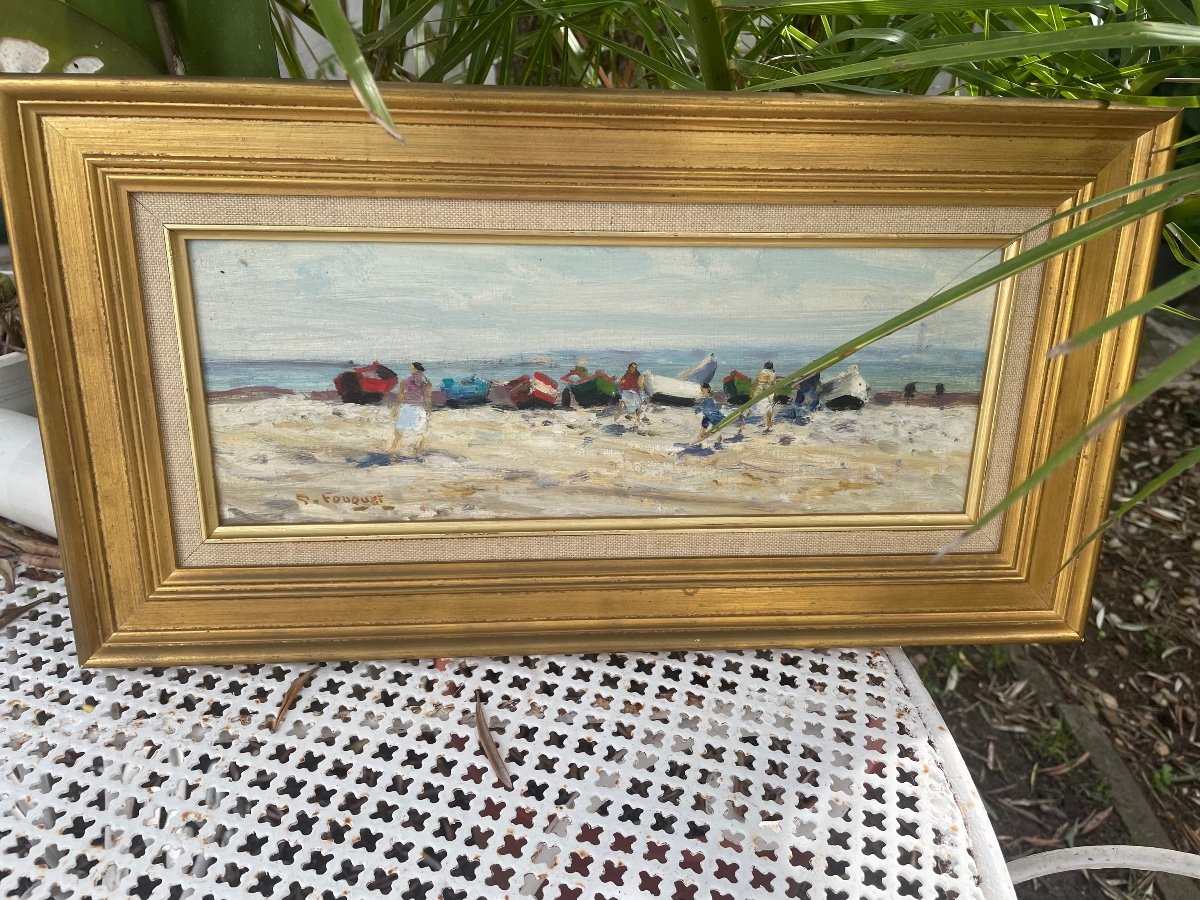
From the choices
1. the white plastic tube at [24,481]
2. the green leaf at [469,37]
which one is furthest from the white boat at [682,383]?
the white plastic tube at [24,481]

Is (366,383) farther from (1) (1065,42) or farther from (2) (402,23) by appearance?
(1) (1065,42)

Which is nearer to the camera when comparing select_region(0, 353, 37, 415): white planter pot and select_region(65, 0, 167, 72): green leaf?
select_region(65, 0, 167, 72): green leaf

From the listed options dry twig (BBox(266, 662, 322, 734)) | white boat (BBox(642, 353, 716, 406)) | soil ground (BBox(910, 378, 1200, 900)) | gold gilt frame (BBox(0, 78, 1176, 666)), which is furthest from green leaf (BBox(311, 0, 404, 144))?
soil ground (BBox(910, 378, 1200, 900))

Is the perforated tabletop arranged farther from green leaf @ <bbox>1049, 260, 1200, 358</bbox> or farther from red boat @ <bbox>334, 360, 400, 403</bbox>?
green leaf @ <bbox>1049, 260, 1200, 358</bbox>

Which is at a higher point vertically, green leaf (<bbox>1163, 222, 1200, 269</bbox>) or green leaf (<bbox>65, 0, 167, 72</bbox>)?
green leaf (<bbox>65, 0, 167, 72</bbox>)

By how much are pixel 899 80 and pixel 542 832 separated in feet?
1.77

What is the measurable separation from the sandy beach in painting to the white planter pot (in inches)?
11.7

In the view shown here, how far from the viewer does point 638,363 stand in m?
0.49

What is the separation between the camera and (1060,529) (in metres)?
0.53

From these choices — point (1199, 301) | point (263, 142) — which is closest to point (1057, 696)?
point (1199, 301)

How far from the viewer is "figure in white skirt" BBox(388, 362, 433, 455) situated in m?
0.48

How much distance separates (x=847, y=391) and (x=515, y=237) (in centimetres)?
23

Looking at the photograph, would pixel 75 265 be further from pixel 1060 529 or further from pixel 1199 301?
pixel 1199 301
